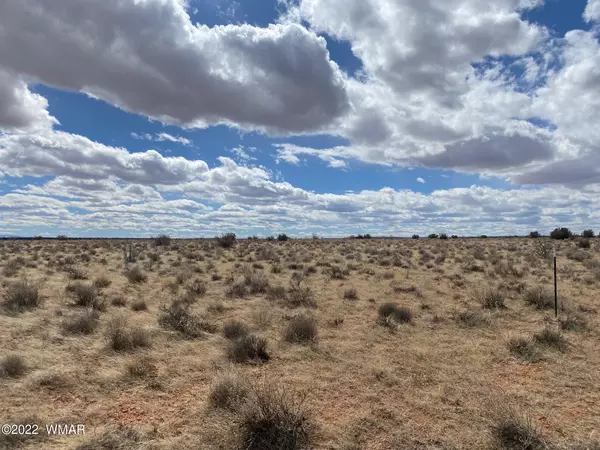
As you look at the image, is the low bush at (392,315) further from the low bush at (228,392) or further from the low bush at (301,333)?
the low bush at (228,392)

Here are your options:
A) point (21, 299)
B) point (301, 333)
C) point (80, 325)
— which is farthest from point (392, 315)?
point (21, 299)

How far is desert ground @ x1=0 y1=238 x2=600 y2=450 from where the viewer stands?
215 inches

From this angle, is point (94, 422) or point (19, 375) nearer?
point (94, 422)

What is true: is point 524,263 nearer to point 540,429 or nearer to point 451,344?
point 451,344

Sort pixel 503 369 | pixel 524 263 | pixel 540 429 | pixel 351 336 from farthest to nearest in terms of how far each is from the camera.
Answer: pixel 524 263 < pixel 351 336 < pixel 503 369 < pixel 540 429

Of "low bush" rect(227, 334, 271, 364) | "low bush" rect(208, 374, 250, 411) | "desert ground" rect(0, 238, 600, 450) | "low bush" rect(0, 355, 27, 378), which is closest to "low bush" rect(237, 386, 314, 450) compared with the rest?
"desert ground" rect(0, 238, 600, 450)

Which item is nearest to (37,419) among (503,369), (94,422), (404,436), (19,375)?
(94,422)

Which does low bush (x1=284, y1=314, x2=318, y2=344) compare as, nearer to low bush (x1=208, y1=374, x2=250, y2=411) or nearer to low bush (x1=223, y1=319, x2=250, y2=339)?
low bush (x1=223, y1=319, x2=250, y2=339)

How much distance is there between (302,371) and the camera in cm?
810

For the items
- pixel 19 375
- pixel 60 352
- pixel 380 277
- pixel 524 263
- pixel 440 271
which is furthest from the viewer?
pixel 524 263

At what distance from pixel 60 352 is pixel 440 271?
2019 cm

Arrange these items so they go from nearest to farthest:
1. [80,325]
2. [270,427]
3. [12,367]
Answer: [270,427] → [12,367] → [80,325]

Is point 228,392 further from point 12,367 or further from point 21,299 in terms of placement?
point 21,299

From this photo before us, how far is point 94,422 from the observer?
5.88 metres
